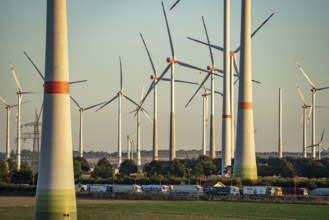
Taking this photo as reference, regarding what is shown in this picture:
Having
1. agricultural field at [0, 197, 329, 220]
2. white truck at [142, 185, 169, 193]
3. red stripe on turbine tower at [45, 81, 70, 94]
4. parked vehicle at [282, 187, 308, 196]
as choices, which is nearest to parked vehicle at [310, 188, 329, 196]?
parked vehicle at [282, 187, 308, 196]

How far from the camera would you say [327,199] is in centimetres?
14412

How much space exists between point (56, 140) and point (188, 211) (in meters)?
42.8

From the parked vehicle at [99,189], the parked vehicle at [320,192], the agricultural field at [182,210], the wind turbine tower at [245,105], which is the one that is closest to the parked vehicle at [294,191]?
the parked vehicle at [320,192]

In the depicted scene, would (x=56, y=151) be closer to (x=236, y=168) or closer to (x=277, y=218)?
(x=277, y=218)

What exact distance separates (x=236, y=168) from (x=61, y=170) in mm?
74004

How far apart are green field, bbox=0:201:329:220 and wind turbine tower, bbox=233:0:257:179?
34.1 ft

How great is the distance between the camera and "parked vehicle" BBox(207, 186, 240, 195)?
158 m

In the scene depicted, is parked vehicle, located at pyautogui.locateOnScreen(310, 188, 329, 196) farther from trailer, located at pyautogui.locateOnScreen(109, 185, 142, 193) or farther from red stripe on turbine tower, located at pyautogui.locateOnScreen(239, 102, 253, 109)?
trailer, located at pyautogui.locateOnScreen(109, 185, 142, 193)

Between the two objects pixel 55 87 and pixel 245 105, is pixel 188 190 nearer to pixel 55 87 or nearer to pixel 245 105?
pixel 245 105

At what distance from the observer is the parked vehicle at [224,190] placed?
158 metres

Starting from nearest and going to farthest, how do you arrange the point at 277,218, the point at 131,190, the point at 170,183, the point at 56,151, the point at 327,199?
the point at 56,151 < the point at 277,218 < the point at 327,199 < the point at 131,190 < the point at 170,183

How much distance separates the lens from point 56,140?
80.5m

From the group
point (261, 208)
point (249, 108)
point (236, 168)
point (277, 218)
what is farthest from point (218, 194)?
point (277, 218)

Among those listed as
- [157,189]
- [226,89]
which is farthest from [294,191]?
[157,189]
